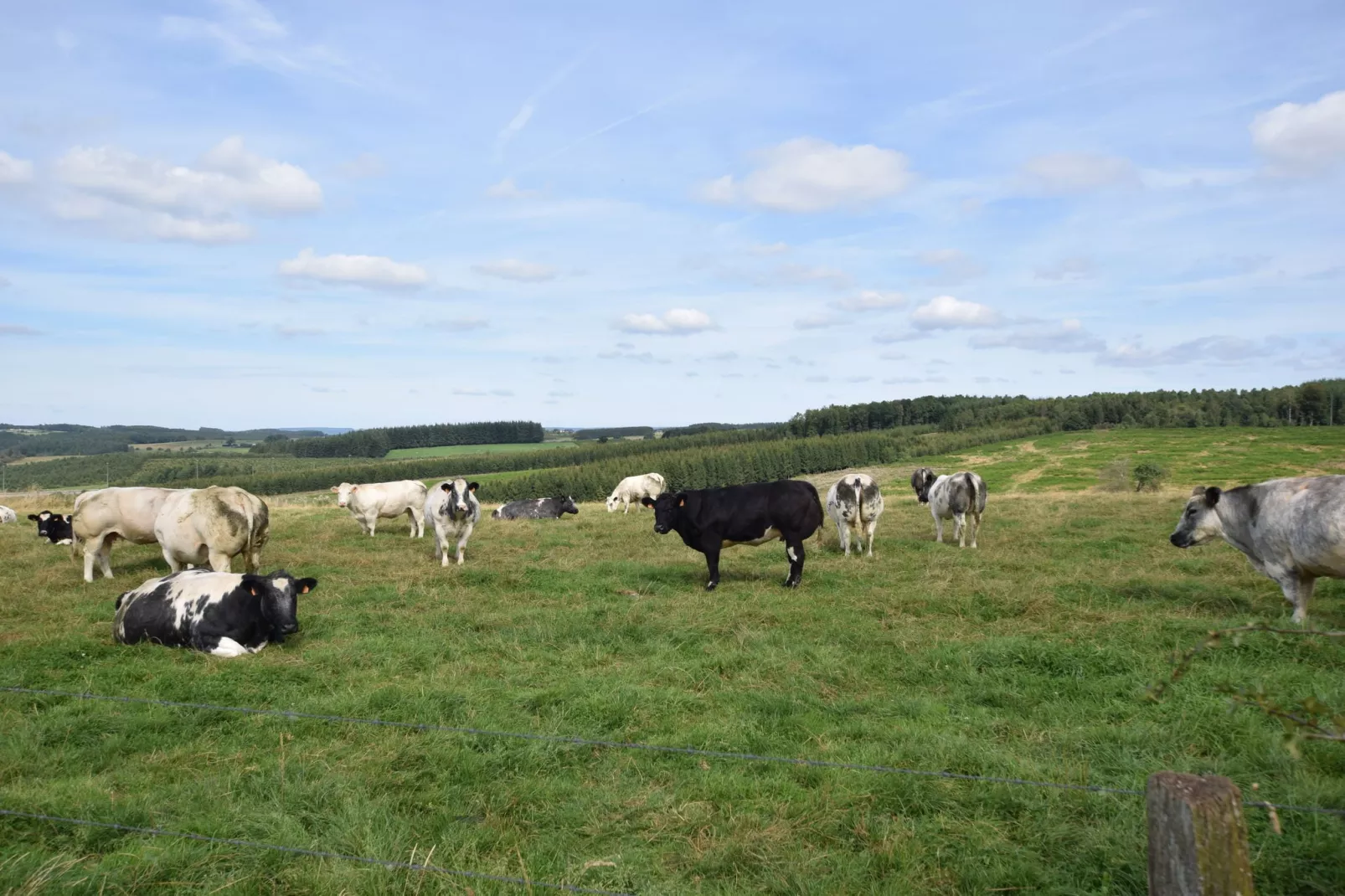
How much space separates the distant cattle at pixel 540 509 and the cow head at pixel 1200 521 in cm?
2140

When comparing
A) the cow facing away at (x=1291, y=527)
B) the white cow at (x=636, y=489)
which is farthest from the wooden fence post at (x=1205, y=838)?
the white cow at (x=636, y=489)

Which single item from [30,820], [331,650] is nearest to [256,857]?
[30,820]

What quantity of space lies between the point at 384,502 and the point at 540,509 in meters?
9.06

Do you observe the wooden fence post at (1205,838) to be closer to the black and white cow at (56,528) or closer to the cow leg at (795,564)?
the cow leg at (795,564)

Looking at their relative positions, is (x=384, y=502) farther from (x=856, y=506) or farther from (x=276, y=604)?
(x=856, y=506)

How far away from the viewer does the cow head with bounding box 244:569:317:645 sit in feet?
34.2

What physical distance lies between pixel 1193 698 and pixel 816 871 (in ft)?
14.9

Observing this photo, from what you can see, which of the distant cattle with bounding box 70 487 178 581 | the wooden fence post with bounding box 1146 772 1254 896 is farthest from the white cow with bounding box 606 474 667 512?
the wooden fence post with bounding box 1146 772 1254 896

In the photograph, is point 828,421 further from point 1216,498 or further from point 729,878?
Result: point 729,878

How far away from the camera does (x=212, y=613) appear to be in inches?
398

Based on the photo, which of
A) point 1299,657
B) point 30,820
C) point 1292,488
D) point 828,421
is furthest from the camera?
point 828,421

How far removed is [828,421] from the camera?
447 feet

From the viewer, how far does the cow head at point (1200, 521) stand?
39.4ft

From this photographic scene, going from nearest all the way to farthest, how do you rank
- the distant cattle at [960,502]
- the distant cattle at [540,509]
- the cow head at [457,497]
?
the cow head at [457,497] → the distant cattle at [960,502] → the distant cattle at [540,509]
